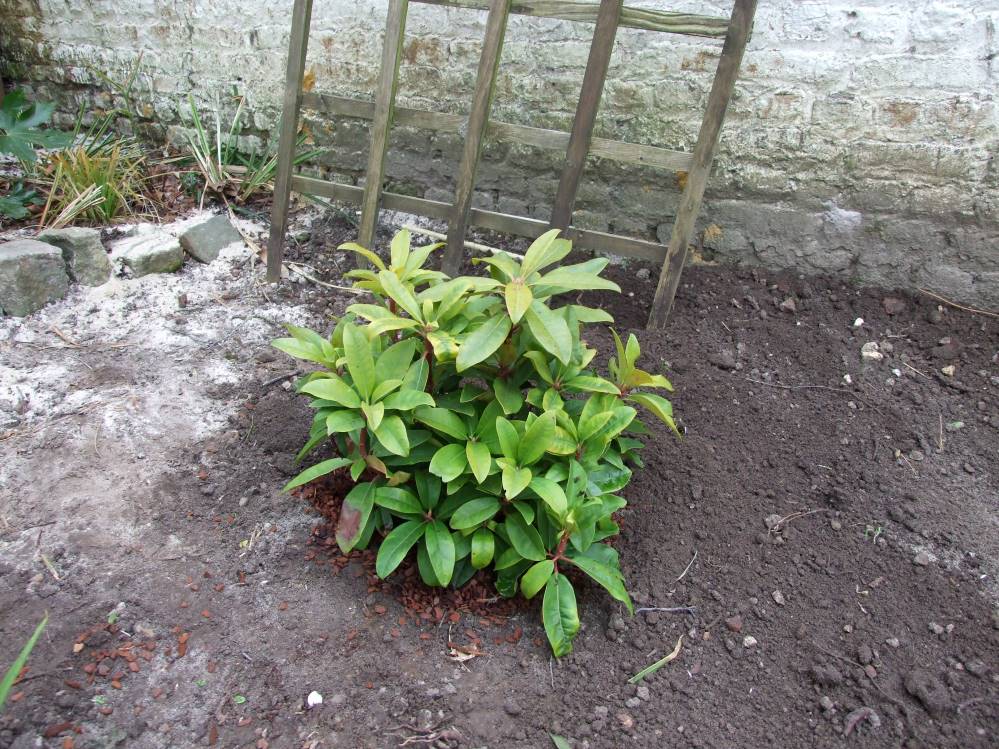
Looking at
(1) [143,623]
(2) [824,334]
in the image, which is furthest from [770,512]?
(1) [143,623]

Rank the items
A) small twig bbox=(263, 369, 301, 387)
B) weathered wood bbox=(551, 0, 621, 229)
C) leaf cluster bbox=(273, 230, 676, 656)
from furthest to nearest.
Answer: weathered wood bbox=(551, 0, 621, 229) < small twig bbox=(263, 369, 301, 387) < leaf cluster bbox=(273, 230, 676, 656)

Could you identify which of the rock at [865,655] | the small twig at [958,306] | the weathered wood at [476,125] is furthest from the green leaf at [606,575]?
the small twig at [958,306]

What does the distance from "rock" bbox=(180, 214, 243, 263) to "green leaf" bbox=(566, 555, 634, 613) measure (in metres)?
2.43

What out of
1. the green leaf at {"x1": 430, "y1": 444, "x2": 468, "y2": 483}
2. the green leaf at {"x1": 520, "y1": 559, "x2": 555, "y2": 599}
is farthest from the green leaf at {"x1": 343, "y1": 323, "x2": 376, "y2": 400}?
the green leaf at {"x1": 520, "y1": 559, "x2": 555, "y2": 599}

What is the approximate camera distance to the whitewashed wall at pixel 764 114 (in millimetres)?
2969

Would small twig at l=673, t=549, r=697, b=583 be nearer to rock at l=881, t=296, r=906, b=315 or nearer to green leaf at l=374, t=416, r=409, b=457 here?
green leaf at l=374, t=416, r=409, b=457

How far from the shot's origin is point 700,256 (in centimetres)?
345

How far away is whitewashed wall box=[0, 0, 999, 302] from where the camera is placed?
9.74 feet

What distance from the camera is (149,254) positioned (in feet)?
10.9

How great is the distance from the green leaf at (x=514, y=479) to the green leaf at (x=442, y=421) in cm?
18

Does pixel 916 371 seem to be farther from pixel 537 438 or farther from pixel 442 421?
pixel 442 421

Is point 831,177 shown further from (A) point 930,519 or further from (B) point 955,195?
(A) point 930,519

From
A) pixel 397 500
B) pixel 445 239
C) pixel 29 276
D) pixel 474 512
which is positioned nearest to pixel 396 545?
pixel 397 500

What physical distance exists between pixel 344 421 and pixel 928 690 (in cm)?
165
